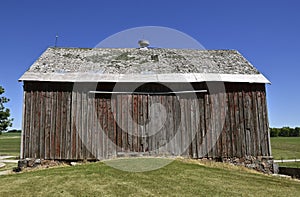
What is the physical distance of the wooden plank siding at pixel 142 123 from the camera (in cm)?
1414

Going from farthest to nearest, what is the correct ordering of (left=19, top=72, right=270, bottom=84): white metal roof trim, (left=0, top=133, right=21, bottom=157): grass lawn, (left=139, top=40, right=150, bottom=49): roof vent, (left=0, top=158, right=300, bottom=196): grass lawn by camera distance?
(left=0, top=133, right=21, bottom=157): grass lawn < (left=139, top=40, right=150, bottom=49): roof vent < (left=19, top=72, right=270, bottom=84): white metal roof trim < (left=0, top=158, right=300, bottom=196): grass lawn

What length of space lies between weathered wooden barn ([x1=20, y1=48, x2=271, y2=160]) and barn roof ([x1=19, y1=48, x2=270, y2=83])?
5 cm

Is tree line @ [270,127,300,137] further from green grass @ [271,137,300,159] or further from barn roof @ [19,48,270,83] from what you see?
barn roof @ [19,48,270,83]

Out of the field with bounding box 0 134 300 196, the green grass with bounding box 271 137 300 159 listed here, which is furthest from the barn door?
the green grass with bounding box 271 137 300 159

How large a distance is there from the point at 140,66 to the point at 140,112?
2.65 metres

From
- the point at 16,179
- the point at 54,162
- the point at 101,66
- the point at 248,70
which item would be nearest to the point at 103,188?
the point at 16,179

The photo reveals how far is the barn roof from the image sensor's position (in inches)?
580

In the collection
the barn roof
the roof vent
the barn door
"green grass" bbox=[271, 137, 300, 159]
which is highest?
the roof vent

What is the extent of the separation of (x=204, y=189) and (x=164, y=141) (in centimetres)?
597

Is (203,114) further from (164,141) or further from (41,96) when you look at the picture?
(41,96)

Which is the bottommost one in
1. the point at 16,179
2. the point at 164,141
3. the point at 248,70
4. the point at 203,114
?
the point at 16,179

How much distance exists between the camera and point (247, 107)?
1520cm

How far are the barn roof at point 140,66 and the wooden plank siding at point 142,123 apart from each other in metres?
0.46

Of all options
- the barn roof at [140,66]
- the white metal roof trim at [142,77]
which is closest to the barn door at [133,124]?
the white metal roof trim at [142,77]
